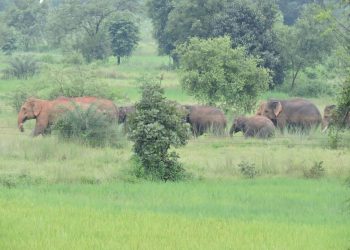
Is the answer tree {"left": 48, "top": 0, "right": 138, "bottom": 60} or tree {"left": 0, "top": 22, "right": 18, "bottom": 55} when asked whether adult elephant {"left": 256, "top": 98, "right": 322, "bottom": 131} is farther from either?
tree {"left": 0, "top": 22, "right": 18, "bottom": 55}

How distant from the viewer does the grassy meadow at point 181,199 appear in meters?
10.7

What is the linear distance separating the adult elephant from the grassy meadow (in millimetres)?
5795

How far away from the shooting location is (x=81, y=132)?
21.5 metres

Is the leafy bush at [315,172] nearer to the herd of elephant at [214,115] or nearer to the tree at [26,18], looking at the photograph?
the herd of elephant at [214,115]

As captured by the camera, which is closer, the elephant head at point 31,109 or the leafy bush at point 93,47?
the elephant head at point 31,109

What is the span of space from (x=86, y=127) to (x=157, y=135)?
4.59m

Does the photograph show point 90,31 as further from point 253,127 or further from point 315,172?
point 315,172

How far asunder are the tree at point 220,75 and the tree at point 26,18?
42.0 m

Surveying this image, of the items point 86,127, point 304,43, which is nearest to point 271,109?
point 86,127

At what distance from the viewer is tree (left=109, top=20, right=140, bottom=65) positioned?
192ft

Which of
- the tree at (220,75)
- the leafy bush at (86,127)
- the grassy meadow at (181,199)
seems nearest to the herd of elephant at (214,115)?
the leafy bush at (86,127)

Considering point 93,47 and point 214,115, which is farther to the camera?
point 93,47

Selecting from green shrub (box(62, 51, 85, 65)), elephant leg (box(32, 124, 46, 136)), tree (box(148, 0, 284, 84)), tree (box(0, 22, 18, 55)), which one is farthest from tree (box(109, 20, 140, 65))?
elephant leg (box(32, 124, 46, 136))

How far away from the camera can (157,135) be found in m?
17.4
